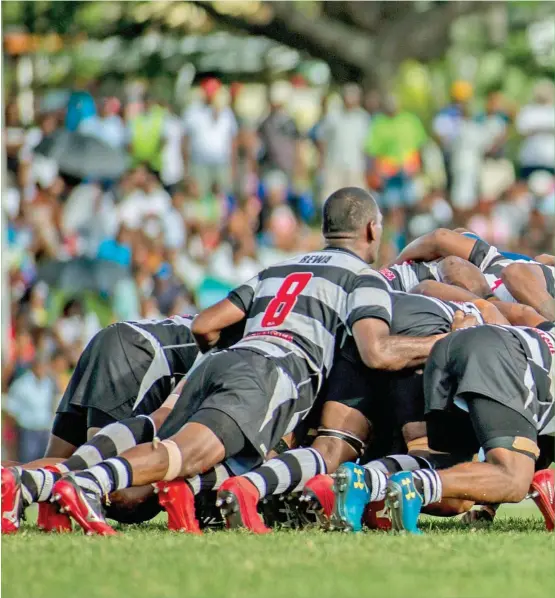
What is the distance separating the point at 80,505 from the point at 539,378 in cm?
257

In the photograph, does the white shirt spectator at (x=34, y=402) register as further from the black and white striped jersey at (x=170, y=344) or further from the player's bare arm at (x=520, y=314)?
the player's bare arm at (x=520, y=314)

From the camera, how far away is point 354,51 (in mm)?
20062

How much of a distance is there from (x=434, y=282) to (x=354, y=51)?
12.1m

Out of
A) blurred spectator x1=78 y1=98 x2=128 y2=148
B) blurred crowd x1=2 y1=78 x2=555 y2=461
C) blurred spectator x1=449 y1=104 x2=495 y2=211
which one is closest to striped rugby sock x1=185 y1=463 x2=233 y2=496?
blurred crowd x1=2 y1=78 x2=555 y2=461

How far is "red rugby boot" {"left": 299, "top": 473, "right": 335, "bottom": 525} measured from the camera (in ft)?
22.7

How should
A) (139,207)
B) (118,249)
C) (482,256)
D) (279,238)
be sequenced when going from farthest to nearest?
(279,238)
(139,207)
(118,249)
(482,256)

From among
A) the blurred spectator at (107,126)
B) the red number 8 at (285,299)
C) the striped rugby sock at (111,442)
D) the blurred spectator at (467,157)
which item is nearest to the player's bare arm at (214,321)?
the red number 8 at (285,299)

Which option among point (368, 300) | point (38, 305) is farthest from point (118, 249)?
point (368, 300)

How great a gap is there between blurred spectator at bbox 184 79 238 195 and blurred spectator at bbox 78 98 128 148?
0.88m

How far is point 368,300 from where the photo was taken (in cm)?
752

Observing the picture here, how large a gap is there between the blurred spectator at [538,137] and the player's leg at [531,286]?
9352 millimetres

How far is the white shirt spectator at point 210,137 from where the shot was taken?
17.7 meters

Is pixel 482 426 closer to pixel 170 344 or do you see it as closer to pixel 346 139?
pixel 170 344

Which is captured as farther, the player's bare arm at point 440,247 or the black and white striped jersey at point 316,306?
the player's bare arm at point 440,247
